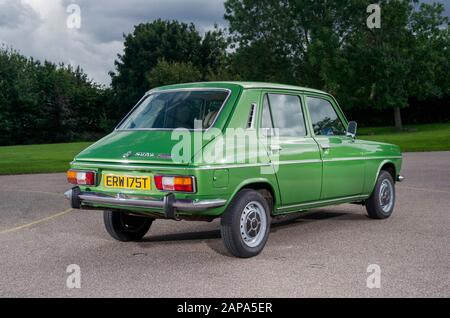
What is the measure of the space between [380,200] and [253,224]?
308 cm

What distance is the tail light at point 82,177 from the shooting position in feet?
20.9

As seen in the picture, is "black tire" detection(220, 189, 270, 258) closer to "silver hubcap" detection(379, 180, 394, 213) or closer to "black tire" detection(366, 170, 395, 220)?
"black tire" detection(366, 170, 395, 220)

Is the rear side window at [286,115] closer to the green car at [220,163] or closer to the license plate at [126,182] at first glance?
the green car at [220,163]

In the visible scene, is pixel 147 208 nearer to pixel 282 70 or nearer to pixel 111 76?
pixel 282 70

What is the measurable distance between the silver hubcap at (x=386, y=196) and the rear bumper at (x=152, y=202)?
3677 millimetres

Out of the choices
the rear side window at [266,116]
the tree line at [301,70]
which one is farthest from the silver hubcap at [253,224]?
the tree line at [301,70]

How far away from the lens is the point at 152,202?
19.2 ft

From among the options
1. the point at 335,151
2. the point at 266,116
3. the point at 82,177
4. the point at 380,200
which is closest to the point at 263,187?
the point at 266,116

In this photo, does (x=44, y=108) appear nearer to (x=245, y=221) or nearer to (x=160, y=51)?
(x=160, y=51)

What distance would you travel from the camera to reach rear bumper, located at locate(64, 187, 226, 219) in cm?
571

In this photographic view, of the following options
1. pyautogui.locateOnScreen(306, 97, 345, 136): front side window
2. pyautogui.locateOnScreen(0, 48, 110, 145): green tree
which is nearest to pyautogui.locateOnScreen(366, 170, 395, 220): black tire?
pyautogui.locateOnScreen(306, 97, 345, 136): front side window

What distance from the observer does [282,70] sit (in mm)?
50969

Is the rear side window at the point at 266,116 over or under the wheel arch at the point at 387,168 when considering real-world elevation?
over

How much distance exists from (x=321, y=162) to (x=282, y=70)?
146ft
